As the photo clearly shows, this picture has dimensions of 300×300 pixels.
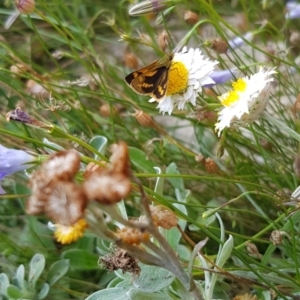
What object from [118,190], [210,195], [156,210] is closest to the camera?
[118,190]

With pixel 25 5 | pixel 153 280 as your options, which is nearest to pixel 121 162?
pixel 153 280

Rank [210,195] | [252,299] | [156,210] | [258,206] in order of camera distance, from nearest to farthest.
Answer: [156,210] → [252,299] → [258,206] → [210,195]

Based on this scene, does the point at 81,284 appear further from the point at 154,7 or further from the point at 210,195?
the point at 154,7

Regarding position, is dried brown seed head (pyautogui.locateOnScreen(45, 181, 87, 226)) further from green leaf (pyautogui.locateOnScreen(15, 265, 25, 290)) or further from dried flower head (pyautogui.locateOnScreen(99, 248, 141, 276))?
green leaf (pyautogui.locateOnScreen(15, 265, 25, 290))

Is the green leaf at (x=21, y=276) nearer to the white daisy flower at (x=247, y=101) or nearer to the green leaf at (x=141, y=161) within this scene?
the green leaf at (x=141, y=161)

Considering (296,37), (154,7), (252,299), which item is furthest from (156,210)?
(296,37)

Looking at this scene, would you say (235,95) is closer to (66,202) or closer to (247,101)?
(247,101)

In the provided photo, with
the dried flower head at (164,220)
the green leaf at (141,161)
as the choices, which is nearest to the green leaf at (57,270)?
the green leaf at (141,161)
